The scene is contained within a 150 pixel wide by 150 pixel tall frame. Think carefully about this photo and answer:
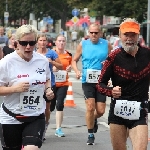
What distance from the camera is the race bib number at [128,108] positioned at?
6.95 meters

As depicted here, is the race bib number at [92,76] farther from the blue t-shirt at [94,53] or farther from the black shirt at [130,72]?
the black shirt at [130,72]

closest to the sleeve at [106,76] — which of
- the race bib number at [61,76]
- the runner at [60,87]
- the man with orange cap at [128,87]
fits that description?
the man with orange cap at [128,87]

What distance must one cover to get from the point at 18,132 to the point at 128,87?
125 centimetres

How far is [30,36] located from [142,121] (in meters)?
1.49

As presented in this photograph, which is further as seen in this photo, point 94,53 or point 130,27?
point 94,53

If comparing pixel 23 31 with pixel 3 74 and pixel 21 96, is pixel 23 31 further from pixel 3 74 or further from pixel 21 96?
pixel 21 96

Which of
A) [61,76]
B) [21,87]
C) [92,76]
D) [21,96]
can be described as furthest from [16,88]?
[61,76]

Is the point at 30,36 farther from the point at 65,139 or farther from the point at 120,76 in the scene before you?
the point at 65,139

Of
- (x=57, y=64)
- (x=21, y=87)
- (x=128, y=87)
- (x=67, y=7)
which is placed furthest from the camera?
(x=67, y=7)

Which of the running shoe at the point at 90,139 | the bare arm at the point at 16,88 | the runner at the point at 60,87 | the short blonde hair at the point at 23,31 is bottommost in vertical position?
the running shoe at the point at 90,139

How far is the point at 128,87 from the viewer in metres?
6.97

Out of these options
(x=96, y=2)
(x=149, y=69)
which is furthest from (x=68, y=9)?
(x=149, y=69)

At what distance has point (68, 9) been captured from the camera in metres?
83.8

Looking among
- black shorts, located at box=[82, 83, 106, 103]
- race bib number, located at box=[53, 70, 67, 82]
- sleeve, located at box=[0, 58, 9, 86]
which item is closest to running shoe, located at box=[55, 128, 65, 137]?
race bib number, located at box=[53, 70, 67, 82]
